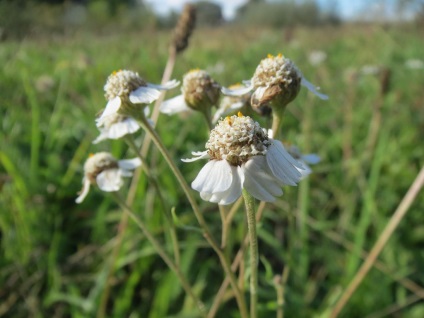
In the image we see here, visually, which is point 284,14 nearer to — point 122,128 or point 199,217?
point 122,128

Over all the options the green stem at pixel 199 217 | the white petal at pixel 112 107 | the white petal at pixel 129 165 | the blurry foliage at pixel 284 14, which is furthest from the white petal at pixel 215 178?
the blurry foliage at pixel 284 14

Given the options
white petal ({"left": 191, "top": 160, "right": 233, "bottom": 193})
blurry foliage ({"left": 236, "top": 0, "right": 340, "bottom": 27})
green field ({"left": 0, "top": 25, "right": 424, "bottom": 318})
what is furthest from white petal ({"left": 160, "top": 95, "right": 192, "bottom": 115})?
blurry foliage ({"left": 236, "top": 0, "right": 340, "bottom": 27})

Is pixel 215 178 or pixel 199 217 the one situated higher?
pixel 215 178

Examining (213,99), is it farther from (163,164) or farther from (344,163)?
(344,163)

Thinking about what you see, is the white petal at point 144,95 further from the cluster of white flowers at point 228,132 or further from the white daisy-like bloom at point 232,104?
the white daisy-like bloom at point 232,104

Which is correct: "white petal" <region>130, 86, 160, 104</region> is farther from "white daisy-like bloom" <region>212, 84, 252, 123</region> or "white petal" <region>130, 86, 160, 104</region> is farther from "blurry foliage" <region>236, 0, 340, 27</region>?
"blurry foliage" <region>236, 0, 340, 27</region>

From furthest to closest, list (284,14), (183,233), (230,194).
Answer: (284,14), (183,233), (230,194)

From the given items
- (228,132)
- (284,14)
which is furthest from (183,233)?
(284,14)

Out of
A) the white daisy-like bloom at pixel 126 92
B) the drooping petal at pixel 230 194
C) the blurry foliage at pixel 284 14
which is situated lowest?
the blurry foliage at pixel 284 14
